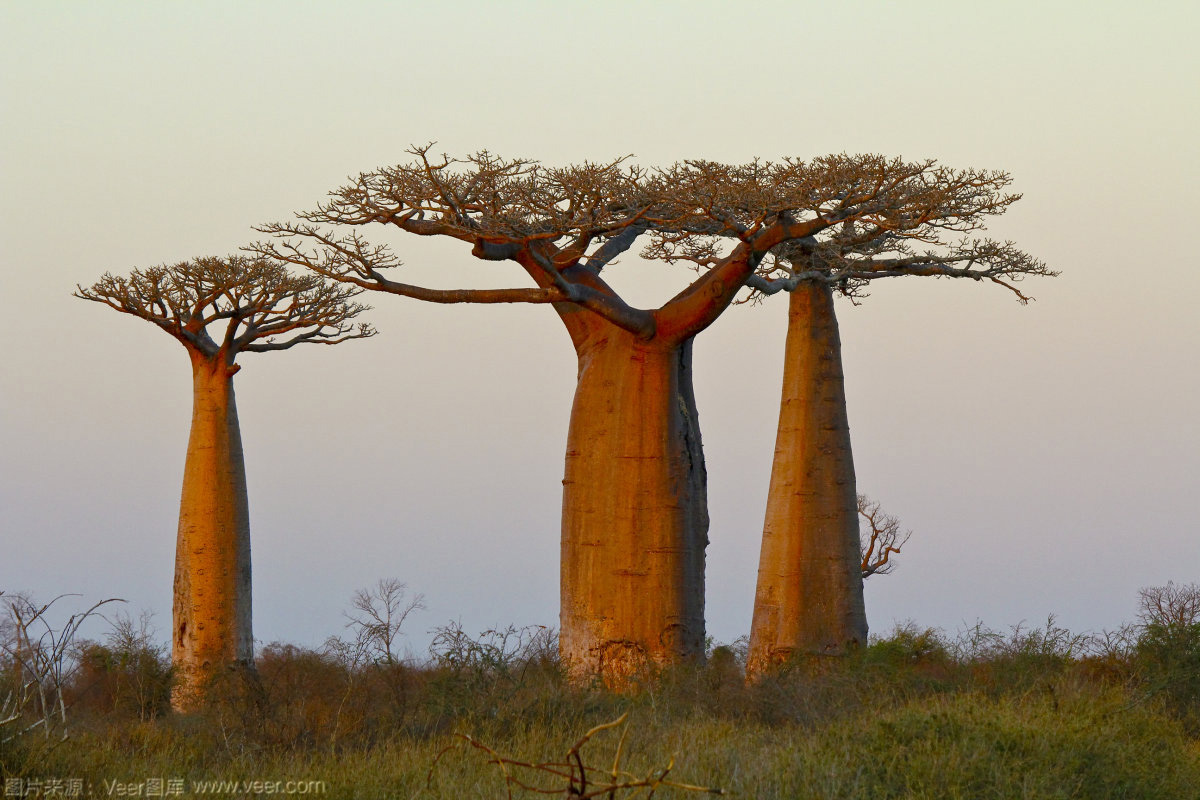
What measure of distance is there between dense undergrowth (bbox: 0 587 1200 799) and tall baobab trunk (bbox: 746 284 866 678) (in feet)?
3.50

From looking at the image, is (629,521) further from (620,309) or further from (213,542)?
(213,542)

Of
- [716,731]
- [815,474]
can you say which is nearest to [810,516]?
[815,474]

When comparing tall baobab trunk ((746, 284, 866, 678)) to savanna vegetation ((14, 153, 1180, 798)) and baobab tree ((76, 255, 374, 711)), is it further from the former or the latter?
baobab tree ((76, 255, 374, 711))

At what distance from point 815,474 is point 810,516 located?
0.36 metres

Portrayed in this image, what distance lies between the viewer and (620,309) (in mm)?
9172

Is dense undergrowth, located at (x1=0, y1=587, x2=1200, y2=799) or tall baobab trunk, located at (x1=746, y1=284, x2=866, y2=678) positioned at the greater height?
tall baobab trunk, located at (x1=746, y1=284, x2=866, y2=678)

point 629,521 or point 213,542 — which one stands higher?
point 213,542

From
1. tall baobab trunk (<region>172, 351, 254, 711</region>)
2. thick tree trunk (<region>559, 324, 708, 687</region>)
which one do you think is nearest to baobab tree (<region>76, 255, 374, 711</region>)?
tall baobab trunk (<region>172, 351, 254, 711</region>)

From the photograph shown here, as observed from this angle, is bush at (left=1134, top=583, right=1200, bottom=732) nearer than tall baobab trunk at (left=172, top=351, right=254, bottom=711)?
Yes

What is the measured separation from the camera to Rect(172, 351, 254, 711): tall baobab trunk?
37.7 ft

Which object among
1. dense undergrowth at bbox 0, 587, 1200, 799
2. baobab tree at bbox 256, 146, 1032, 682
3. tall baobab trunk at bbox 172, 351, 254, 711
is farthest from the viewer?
tall baobab trunk at bbox 172, 351, 254, 711

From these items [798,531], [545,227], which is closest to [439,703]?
[545,227]

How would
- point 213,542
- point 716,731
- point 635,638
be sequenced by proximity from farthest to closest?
1. point 213,542
2. point 635,638
3. point 716,731

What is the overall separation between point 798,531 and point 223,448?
5221 millimetres
